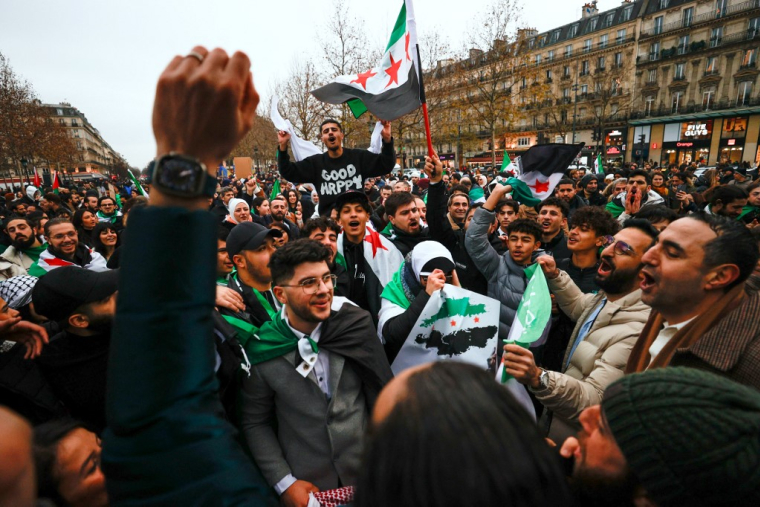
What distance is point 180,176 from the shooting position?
2.13ft

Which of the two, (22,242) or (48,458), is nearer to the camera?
(48,458)

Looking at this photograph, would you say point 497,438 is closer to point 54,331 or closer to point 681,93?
point 54,331

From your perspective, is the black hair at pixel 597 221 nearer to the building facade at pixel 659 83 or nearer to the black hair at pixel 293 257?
the black hair at pixel 293 257

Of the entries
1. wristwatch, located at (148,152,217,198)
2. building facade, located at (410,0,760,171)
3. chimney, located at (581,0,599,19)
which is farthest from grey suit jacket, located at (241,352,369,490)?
chimney, located at (581,0,599,19)

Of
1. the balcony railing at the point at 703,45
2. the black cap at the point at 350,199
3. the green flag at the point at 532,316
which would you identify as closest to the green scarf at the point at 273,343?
the green flag at the point at 532,316

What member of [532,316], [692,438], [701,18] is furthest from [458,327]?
[701,18]

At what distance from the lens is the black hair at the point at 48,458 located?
1357 millimetres

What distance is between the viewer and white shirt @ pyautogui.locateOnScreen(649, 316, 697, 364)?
1903 mm

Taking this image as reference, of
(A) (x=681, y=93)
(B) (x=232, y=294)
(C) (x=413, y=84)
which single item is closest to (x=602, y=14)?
(A) (x=681, y=93)

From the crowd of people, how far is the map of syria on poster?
0.32 ft

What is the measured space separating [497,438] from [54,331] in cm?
330

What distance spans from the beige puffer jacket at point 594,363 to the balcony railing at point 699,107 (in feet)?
163

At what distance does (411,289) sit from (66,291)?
2.19 m

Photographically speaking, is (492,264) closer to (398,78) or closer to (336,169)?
(398,78)
